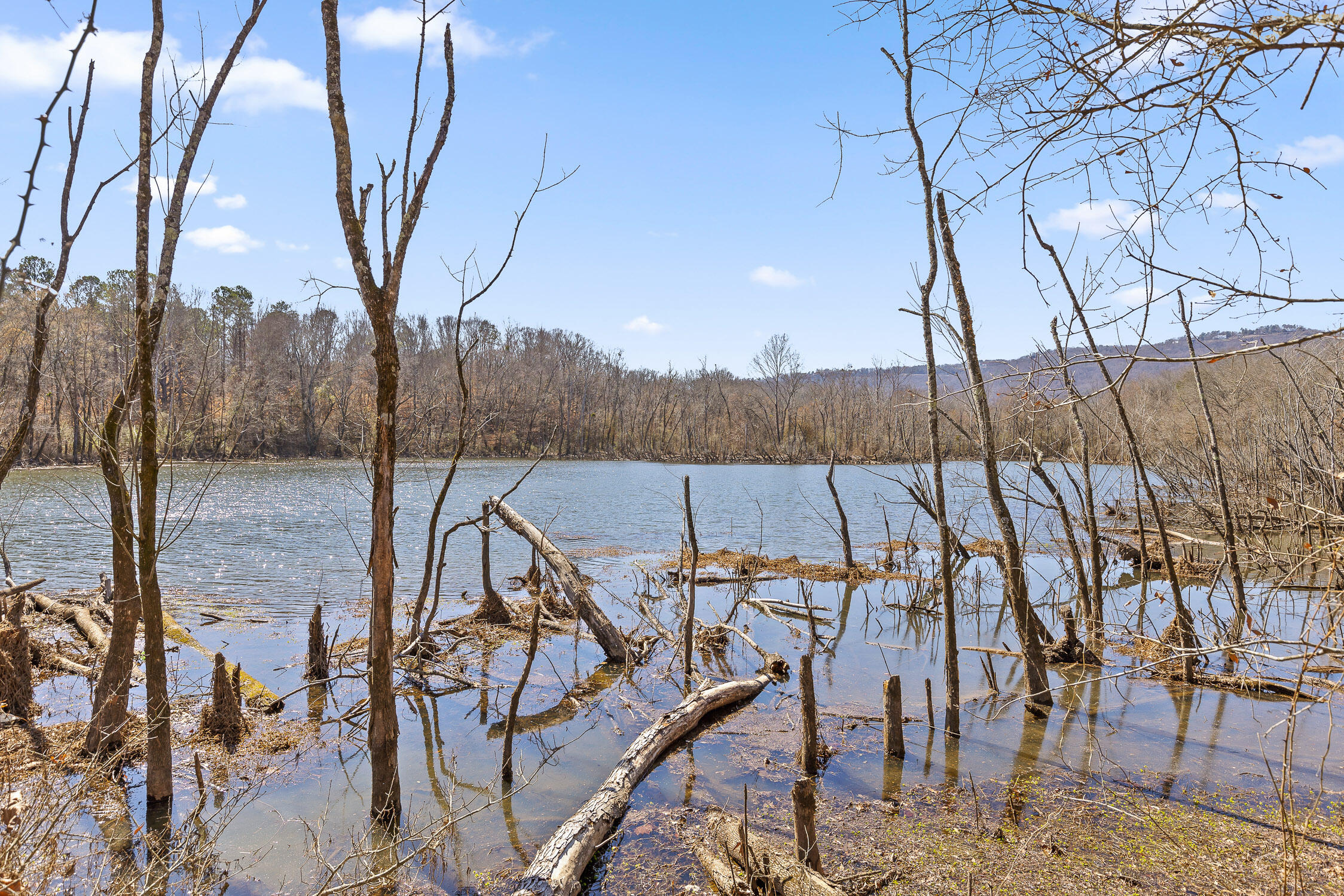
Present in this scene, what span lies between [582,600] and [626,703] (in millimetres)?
1698

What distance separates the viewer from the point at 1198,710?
8.58 metres

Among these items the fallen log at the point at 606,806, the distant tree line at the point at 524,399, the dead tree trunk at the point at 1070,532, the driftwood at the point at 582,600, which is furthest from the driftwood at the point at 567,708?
the distant tree line at the point at 524,399

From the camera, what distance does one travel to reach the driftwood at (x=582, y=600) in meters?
10.2

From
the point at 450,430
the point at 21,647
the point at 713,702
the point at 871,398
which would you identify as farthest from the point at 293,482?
the point at 871,398

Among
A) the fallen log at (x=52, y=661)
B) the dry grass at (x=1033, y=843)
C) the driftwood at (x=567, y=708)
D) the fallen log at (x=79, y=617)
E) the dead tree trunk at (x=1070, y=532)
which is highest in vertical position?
the dead tree trunk at (x=1070, y=532)

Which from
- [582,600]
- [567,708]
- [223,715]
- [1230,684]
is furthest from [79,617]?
[1230,684]

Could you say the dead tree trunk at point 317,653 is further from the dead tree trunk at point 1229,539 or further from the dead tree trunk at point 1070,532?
the dead tree trunk at point 1229,539

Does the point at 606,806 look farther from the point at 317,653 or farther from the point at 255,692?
the point at 255,692

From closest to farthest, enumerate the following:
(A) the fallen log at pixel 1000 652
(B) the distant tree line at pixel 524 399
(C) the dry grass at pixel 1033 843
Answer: (C) the dry grass at pixel 1033 843
(A) the fallen log at pixel 1000 652
(B) the distant tree line at pixel 524 399

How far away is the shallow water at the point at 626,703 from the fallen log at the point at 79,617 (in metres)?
0.83

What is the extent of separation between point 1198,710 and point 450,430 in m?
60.6

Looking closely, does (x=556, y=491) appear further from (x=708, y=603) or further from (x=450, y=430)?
(x=450, y=430)

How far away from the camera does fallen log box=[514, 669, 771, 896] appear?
4707 millimetres

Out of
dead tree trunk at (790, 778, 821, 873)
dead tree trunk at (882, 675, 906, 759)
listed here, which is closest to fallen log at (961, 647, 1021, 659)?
dead tree trunk at (882, 675, 906, 759)
